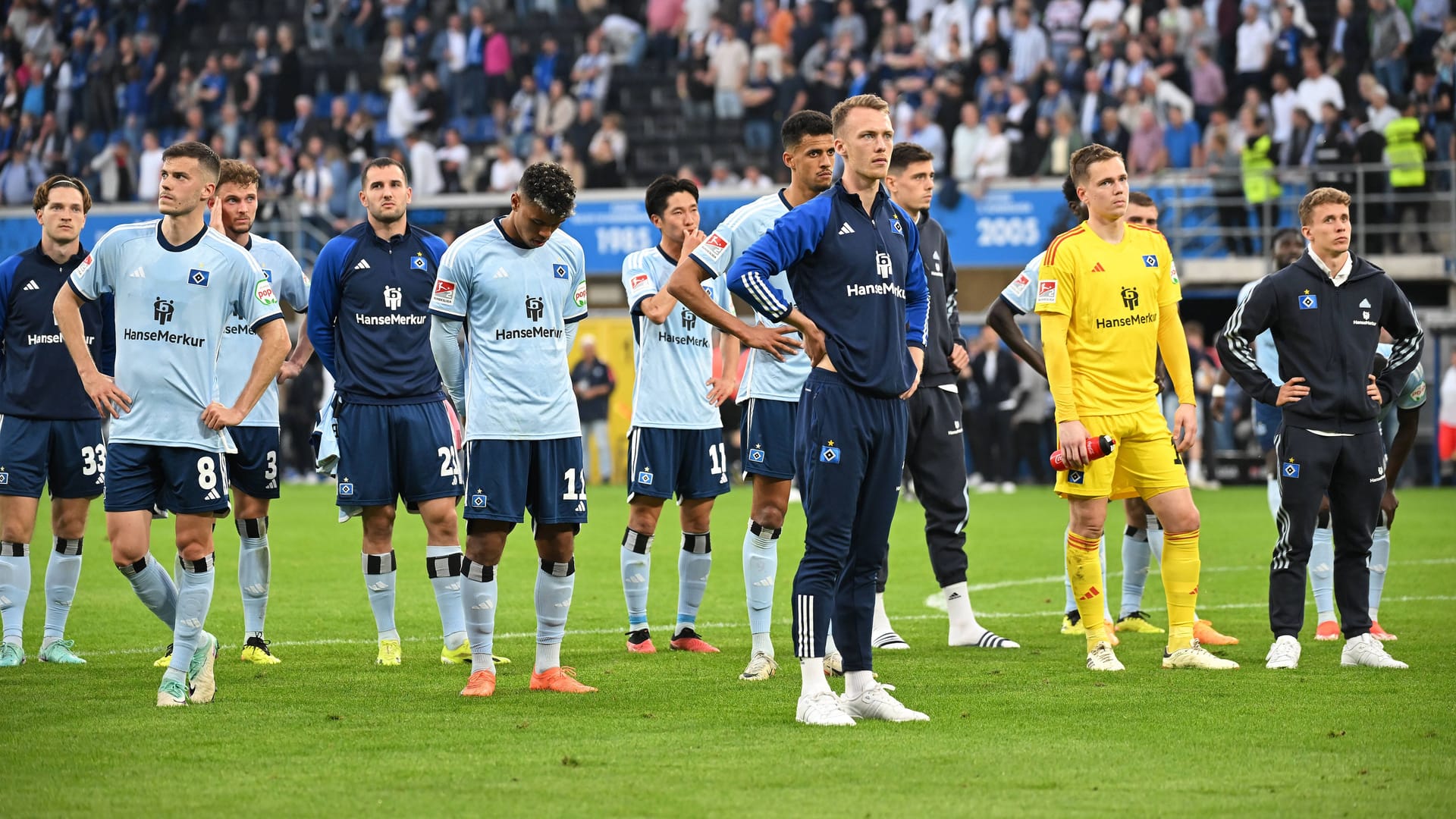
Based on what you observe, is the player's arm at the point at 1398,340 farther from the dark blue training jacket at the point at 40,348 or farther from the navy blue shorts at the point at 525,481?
the dark blue training jacket at the point at 40,348

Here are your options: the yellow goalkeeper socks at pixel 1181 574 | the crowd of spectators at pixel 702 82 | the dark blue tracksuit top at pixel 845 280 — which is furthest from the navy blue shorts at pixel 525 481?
the crowd of spectators at pixel 702 82

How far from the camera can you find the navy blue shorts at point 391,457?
8883 mm

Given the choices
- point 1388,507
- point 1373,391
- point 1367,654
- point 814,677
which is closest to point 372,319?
point 814,677

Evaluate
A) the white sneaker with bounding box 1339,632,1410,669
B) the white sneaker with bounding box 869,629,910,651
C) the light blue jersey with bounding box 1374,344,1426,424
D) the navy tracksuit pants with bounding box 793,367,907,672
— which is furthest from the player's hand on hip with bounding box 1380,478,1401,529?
the navy tracksuit pants with bounding box 793,367,907,672

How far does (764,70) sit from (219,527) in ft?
45.9

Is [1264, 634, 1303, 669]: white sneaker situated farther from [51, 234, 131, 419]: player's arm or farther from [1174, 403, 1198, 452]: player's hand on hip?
[51, 234, 131, 419]: player's arm

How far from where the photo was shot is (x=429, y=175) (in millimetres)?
29266

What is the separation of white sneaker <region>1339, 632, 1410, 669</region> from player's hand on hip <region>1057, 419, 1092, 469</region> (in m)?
1.78

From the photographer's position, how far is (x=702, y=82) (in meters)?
29.9

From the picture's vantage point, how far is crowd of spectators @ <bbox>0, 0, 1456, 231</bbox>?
82.6 feet

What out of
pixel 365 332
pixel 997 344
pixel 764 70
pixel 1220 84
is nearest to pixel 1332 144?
pixel 1220 84

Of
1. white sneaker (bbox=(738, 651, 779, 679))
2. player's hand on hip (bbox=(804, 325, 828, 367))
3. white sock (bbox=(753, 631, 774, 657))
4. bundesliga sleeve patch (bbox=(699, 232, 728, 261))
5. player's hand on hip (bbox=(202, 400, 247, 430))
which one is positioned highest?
bundesliga sleeve patch (bbox=(699, 232, 728, 261))

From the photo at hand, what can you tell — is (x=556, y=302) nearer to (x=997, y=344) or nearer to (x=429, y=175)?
(x=997, y=344)

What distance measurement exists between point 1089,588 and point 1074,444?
834 mm
